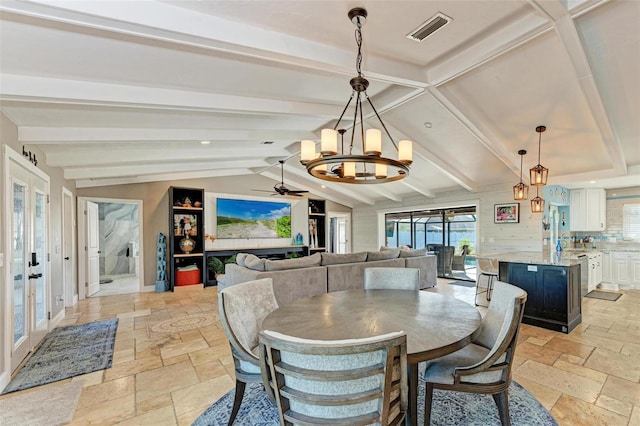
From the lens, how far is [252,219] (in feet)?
27.3

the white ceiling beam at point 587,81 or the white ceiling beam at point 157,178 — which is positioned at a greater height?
the white ceiling beam at point 587,81

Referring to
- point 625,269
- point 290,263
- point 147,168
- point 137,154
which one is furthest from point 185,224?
point 625,269

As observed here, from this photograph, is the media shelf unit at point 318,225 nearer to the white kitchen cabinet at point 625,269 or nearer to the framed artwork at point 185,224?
the framed artwork at point 185,224

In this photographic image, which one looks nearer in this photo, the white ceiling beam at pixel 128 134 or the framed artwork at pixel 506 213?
the white ceiling beam at pixel 128 134

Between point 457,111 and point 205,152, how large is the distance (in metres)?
4.12

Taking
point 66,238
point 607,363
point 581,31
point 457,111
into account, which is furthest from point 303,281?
point 66,238

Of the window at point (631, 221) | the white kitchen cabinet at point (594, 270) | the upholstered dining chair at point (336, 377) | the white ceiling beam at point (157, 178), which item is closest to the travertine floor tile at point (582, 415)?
the upholstered dining chair at point (336, 377)

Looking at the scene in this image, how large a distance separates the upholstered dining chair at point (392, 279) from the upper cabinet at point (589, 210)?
6.38 m

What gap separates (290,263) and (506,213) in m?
4.79

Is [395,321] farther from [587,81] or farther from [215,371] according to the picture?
[587,81]

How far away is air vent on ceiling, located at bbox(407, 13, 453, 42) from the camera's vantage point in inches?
89.7

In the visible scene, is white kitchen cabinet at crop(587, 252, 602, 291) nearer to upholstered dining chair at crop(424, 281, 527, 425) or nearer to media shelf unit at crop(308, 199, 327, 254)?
upholstered dining chair at crop(424, 281, 527, 425)

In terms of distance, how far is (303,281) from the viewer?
4.54 meters

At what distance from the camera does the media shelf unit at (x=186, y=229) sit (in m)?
6.90
